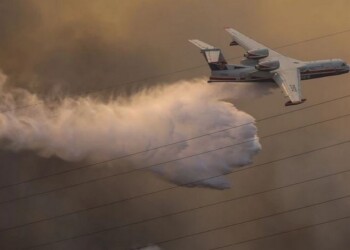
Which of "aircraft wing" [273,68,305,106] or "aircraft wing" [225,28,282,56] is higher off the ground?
"aircraft wing" [225,28,282,56]

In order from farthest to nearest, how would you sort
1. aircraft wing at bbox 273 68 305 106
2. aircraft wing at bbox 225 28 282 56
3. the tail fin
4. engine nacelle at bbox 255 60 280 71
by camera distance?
aircraft wing at bbox 225 28 282 56
the tail fin
engine nacelle at bbox 255 60 280 71
aircraft wing at bbox 273 68 305 106

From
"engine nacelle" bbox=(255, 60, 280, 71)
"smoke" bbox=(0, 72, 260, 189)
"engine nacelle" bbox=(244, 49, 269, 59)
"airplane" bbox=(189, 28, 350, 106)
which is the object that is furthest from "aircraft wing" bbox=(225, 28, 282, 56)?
"smoke" bbox=(0, 72, 260, 189)

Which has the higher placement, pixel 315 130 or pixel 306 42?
pixel 306 42

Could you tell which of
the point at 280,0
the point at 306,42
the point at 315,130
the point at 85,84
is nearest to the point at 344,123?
the point at 315,130

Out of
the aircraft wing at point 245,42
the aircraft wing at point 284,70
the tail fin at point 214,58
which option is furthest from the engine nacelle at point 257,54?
the tail fin at point 214,58

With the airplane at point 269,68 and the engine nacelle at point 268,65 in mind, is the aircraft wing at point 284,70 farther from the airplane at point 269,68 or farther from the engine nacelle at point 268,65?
the engine nacelle at point 268,65

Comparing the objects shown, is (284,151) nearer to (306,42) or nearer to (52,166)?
(306,42)

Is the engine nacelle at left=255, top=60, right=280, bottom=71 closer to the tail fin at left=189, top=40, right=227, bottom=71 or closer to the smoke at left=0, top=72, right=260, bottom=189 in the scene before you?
the tail fin at left=189, top=40, right=227, bottom=71

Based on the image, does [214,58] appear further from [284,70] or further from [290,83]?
[290,83]
